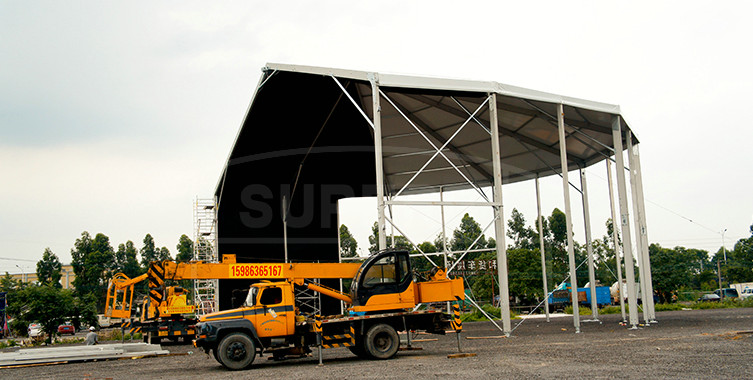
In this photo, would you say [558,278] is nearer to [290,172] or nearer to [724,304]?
[724,304]

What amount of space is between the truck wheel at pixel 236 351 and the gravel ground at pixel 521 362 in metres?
0.29

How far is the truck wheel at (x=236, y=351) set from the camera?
46.4ft

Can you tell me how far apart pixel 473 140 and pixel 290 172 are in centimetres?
930

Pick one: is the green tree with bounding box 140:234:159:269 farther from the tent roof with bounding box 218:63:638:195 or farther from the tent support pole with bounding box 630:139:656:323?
the tent support pole with bounding box 630:139:656:323

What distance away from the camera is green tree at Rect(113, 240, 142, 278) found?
80.4 m

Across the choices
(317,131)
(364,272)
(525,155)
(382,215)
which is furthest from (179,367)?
(525,155)

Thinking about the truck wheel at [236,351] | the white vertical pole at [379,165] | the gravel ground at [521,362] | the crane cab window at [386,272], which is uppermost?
the white vertical pole at [379,165]

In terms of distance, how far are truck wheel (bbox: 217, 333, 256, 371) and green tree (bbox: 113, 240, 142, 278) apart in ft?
235

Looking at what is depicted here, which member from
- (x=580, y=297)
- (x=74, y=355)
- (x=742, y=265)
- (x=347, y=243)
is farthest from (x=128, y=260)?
(x=742, y=265)

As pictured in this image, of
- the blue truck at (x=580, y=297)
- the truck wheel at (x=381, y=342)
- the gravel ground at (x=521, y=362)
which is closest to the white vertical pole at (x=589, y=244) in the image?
the gravel ground at (x=521, y=362)

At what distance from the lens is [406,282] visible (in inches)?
596

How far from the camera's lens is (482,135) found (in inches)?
1042

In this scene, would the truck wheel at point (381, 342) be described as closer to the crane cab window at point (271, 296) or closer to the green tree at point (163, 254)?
the crane cab window at point (271, 296)

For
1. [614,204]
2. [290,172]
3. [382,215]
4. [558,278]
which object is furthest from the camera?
[558,278]
